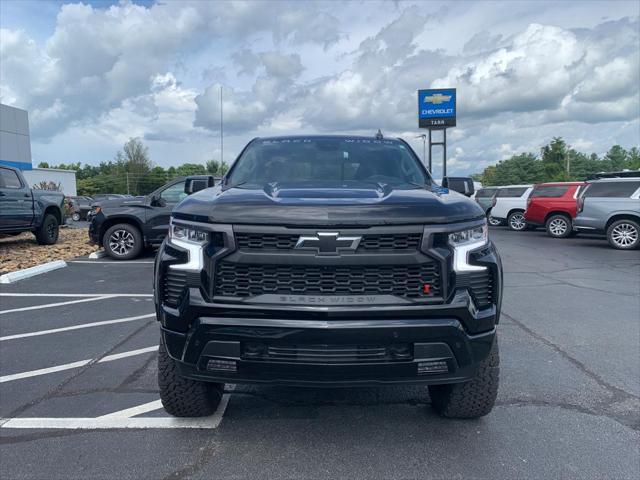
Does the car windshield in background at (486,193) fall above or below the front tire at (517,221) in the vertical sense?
above

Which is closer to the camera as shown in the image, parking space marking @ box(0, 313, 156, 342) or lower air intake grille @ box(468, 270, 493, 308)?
lower air intake grille @ box(468, 270, 493, 308)

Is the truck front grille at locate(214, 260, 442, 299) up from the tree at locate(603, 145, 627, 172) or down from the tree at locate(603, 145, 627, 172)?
down

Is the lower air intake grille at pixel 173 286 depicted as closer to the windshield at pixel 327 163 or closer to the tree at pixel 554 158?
the windshield at pixel 327 163

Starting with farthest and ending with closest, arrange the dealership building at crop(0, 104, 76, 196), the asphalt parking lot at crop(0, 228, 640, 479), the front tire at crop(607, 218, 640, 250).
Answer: the dealership building at crop(0, 104, 76, 196)
the front tire at crop(607, 218, 640, 250)
the asphalt parking lot at crop(0, 228, 640, 479)

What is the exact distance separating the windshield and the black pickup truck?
1.09m

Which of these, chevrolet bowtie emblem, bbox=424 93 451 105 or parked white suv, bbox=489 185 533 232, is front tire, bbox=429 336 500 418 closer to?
parked white suv, bbox=489 185 533 232

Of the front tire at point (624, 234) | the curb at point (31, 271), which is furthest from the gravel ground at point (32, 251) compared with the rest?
the front tire at point (624, 234)

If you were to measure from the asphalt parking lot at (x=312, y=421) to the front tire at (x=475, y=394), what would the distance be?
11cm

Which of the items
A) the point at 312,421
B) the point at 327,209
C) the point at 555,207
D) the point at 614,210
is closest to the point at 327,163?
the point at 327,209

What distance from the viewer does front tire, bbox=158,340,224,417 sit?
2.91 meters

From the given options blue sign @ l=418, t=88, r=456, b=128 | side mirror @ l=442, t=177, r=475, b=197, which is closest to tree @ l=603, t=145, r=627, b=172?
blue sign @ l=418, t=88, r=456, b=128

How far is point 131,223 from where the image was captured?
1043 cm

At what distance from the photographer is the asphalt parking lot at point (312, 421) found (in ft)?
8.75

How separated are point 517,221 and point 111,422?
18.4 m
